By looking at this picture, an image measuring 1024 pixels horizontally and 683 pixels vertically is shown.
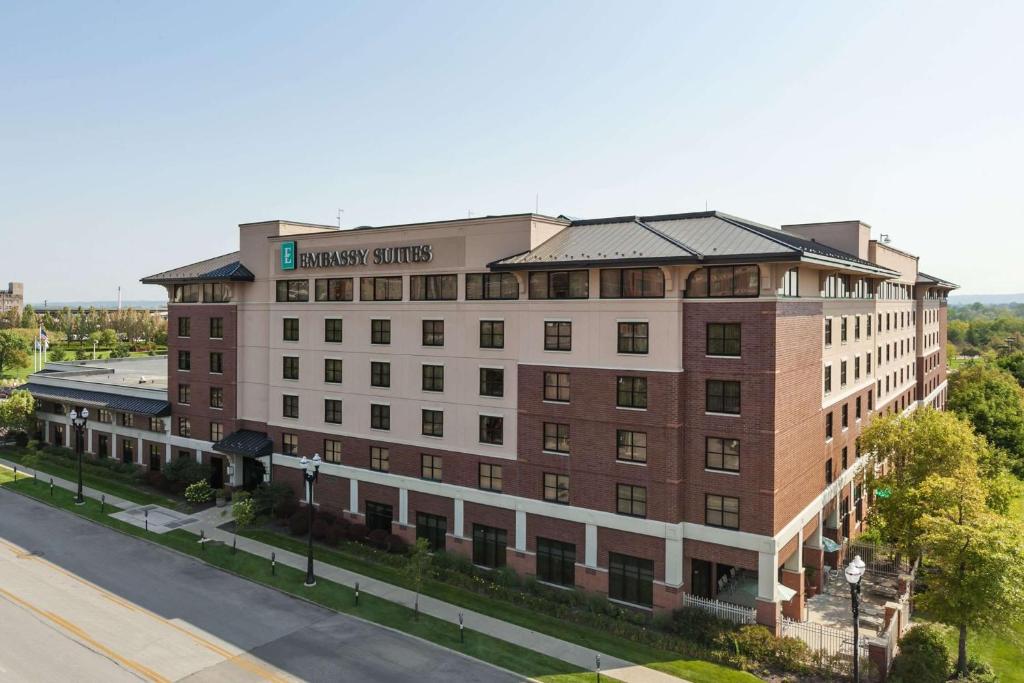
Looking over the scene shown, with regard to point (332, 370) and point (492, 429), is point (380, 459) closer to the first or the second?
point (332, 370)

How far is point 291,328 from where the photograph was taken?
44969 mm

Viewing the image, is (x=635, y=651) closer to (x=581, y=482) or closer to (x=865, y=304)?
(x=581, y=482)

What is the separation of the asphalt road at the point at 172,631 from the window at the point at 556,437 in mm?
10757

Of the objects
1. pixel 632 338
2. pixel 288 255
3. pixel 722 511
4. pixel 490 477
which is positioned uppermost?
pixel 288 255

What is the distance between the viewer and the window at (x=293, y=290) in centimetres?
4428

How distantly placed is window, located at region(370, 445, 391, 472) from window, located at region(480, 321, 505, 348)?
933 cm

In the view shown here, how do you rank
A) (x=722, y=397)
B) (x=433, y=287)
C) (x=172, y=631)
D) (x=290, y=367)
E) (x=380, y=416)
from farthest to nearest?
(x=290, y=367), (x=380, y=416), (x=433, y=287), (x=722, y=397), (x=172, y=631)

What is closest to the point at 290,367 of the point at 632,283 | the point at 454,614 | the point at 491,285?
the point at 491,285

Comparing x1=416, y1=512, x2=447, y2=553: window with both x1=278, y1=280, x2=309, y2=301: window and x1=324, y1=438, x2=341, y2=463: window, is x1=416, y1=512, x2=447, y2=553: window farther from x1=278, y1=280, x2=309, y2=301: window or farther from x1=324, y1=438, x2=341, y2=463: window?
x1=278, y1=280, x2=309, y2=301: window

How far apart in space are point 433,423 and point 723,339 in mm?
16637

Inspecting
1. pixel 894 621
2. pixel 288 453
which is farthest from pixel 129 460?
pixel 894 621

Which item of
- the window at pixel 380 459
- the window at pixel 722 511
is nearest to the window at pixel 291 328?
the window at pixel 380 459

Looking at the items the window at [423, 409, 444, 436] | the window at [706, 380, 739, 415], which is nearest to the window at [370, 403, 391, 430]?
the window at [423, 409, 444, 436]

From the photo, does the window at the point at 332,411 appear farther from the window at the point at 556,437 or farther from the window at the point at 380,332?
the window at the point at 556,437
